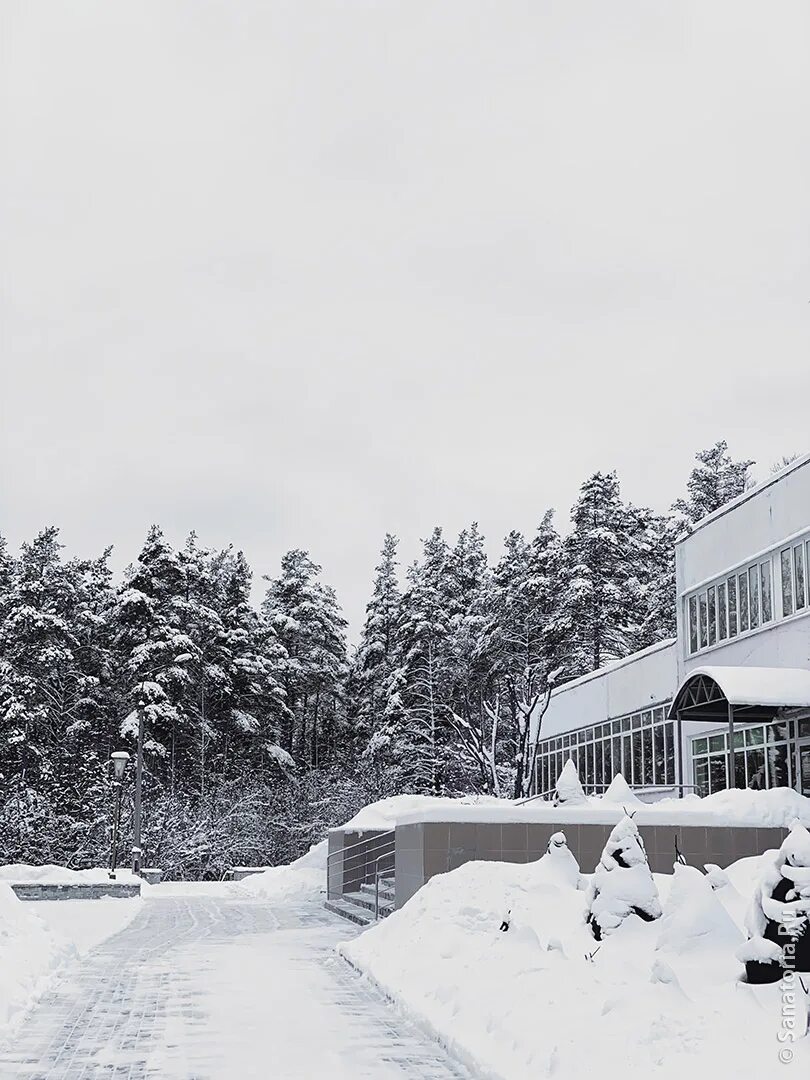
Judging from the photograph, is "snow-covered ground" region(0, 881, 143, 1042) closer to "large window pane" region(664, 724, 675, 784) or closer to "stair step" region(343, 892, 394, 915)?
"stair step" region(343, 892, 394, 915)

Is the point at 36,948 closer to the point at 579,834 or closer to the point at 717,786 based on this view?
the point at 579,834

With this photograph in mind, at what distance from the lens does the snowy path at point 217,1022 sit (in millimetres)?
7982

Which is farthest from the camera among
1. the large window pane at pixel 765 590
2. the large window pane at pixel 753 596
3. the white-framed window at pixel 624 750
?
the white-framed window at pixel 624 750

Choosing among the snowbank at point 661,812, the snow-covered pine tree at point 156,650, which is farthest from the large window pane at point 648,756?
the snow-covered pine tree at point 156,650

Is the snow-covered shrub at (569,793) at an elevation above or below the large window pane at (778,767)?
below

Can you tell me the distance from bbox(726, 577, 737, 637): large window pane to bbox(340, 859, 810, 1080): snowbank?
16.0 metres

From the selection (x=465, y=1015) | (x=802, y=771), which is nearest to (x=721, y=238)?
(x=802, y=771)

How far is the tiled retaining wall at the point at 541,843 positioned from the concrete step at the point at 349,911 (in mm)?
2058

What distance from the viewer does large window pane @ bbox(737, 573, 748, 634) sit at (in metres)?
27.8

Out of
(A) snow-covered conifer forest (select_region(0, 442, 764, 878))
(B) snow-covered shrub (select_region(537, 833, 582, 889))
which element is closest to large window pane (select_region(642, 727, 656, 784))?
(A) snow-covered conifer forest (select_region(0, 442, 764, 878))

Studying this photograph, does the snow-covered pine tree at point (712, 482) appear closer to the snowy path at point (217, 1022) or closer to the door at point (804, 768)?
the door at point (804, 768)

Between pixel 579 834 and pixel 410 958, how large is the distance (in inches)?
236

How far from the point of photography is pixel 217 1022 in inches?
384

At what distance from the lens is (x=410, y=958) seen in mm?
12016
